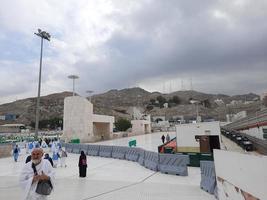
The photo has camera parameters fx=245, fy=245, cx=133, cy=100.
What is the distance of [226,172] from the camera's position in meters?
5.94

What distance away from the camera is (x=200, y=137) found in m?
16.1

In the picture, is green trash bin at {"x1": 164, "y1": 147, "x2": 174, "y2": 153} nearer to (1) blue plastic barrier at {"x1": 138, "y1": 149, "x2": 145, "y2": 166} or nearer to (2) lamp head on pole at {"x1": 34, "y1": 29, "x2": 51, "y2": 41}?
(1) blue plastic barrier at {"x1": 138, "y1": 149, "x2": 145, "y2": 166}

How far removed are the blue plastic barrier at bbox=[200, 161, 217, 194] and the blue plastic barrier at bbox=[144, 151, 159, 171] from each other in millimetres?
4407

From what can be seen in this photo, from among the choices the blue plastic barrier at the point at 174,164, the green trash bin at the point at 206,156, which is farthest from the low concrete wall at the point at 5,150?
the green trash bin at the point at 206,156

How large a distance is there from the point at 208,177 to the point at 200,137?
7.60 m

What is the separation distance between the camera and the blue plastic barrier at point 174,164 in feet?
39.2

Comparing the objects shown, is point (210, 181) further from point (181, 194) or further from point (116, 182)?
point (116, 182)

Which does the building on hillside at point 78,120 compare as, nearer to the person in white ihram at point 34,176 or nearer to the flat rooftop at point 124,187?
the flat rooftop at point 124,187

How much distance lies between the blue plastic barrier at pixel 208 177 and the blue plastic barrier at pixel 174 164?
262 cm

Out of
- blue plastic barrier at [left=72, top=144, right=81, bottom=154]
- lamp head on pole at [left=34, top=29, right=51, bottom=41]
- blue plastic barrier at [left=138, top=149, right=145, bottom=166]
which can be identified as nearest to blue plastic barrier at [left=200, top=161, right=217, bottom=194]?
blue plastic barrier at [left=138, top=149, right=145, bottom=166]

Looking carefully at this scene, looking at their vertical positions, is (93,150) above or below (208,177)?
above

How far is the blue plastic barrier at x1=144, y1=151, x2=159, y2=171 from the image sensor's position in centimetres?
1351

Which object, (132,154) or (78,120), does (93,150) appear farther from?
(78,120)

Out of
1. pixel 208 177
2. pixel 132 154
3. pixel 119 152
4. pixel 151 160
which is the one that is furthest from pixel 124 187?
pixel 119 152
